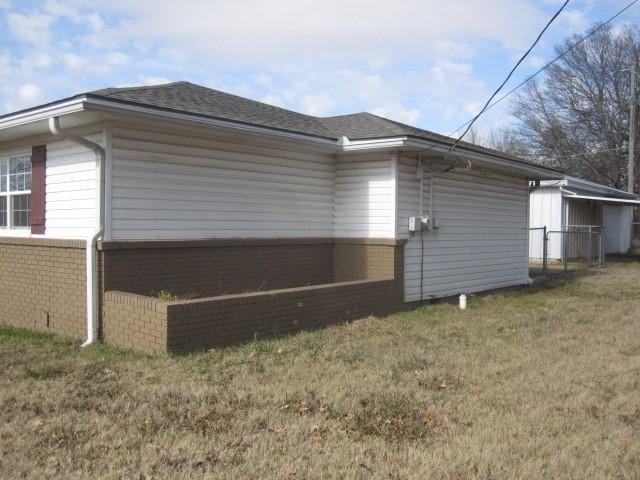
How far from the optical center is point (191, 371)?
6070mm

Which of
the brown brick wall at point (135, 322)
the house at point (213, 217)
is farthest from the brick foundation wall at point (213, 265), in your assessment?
the brown brick wall at point (135, 322)

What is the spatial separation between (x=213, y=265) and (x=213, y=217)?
27.8 inches

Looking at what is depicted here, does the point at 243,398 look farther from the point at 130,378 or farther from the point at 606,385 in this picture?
the point at 606,385

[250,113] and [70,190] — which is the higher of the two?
[250,113]

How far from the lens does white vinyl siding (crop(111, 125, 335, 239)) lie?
7797 millimetres

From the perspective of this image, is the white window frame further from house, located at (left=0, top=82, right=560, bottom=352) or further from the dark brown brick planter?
the dark brown brick planter

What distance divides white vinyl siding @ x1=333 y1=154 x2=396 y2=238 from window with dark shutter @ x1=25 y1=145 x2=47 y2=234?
4816 millimetres

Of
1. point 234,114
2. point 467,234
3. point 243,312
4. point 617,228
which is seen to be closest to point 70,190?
point 234,114

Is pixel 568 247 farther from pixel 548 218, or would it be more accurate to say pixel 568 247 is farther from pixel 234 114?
pixel 234 114

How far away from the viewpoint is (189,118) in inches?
309

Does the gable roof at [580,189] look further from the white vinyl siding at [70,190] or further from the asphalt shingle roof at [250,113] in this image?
the white vinyl siding at [70,190]

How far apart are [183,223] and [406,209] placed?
13.1 feet

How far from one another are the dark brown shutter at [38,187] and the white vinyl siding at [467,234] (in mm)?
5567

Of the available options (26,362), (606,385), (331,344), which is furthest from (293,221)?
(606,385)
